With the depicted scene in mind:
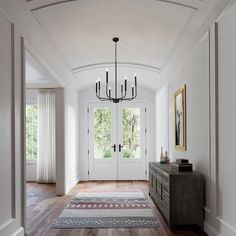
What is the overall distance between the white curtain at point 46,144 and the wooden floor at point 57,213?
42 cm

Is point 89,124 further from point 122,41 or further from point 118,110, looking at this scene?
point 122,41

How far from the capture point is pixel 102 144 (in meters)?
9.84

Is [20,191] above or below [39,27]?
below

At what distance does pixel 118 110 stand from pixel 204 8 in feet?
19.5

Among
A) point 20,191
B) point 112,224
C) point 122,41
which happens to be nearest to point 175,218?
point 112,224

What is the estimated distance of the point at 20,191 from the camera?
13.2ft

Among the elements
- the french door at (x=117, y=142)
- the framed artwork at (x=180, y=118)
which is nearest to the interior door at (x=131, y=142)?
the french door at (x=117, y=142)

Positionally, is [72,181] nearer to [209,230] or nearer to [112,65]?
[112,65]

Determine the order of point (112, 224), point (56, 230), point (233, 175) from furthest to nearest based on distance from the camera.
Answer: point (112, 224) < point (56, 230) < point (233, 175)

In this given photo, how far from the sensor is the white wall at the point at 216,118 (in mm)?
3430

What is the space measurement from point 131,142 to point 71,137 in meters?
2.10

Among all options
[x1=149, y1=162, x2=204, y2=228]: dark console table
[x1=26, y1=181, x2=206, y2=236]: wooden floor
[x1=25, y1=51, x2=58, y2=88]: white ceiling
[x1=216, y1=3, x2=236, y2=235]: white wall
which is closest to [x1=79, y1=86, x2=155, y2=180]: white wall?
[x1=26, y1=181, x2=206, y2=236]: wooden floor

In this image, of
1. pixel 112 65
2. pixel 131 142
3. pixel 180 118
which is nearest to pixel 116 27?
pixel 180 118

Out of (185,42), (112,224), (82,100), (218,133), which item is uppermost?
(185,42)
